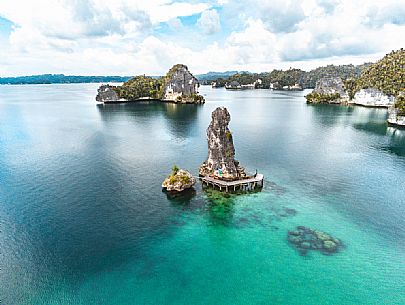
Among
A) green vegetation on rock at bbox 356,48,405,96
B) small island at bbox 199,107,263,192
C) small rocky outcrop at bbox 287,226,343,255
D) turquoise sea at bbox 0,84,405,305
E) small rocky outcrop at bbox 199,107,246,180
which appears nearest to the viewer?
turquoise sea at bbox 0,84,405,305

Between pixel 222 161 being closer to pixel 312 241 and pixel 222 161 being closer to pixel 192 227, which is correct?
pixel 192 227

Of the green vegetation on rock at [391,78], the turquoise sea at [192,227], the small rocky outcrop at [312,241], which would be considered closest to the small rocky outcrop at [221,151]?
the turquoise sea at [192,227]

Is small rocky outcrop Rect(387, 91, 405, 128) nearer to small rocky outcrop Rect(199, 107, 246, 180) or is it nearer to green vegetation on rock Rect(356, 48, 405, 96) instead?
green vegetation on rock Rect(356, 48, 405, 96)

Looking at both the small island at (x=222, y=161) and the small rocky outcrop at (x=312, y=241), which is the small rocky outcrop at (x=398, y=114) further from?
the small rocky outcrop at (x=312, y=241)

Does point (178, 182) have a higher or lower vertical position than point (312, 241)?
higher

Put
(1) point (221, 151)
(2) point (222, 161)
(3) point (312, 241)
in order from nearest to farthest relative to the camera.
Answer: (3) point (312, 241), (1) point (221, 151), (2) point (222, 161)

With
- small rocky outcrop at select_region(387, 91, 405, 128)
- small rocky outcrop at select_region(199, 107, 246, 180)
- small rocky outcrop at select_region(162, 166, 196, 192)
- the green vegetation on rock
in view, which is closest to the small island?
small rocky outcrop at select_region(199, 107, 246, 180)

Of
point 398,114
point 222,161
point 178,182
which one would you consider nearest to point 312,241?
point 222,161
